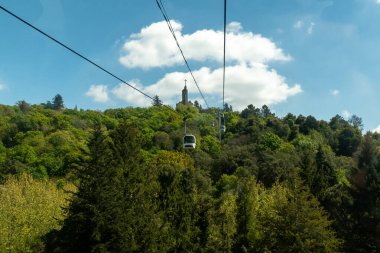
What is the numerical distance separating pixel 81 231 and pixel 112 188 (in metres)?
2.97

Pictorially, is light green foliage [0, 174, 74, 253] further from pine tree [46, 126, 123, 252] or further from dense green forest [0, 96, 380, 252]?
pine tree [46, 126, 123, 252]

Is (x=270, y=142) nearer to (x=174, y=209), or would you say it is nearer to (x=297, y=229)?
(x=174, y=209)

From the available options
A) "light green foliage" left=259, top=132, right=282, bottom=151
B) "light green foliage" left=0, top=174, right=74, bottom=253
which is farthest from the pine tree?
"light green foliage" left=259, top=132, right=282, bottom=151

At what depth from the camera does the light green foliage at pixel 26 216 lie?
33.5 metres

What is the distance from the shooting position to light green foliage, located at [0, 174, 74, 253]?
3353 cm

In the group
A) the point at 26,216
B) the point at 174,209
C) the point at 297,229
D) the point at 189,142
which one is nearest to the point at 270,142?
the point at 174,209

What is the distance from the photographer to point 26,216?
119ft

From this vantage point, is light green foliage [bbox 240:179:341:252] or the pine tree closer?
the pine tree

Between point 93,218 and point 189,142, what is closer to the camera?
point 93,218

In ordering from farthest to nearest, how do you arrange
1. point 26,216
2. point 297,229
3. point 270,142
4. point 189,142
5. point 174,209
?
point 270,142, point 26,216, point 174,209, point 189,142, point 297,229

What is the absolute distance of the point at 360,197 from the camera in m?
38.0

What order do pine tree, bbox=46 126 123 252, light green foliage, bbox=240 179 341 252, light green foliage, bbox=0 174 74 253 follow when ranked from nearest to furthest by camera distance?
pine tree, bbox=46 126 123 252 < light green foliage, bbox=240 179 341 252 < light green foliage, bbox=0 174 74 253

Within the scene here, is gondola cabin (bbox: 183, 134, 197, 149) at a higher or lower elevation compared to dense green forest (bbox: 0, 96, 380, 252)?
higher

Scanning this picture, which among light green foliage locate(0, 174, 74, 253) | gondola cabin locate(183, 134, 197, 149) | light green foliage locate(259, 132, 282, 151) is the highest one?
light green foliage locate(259, 132, 282, 151)
